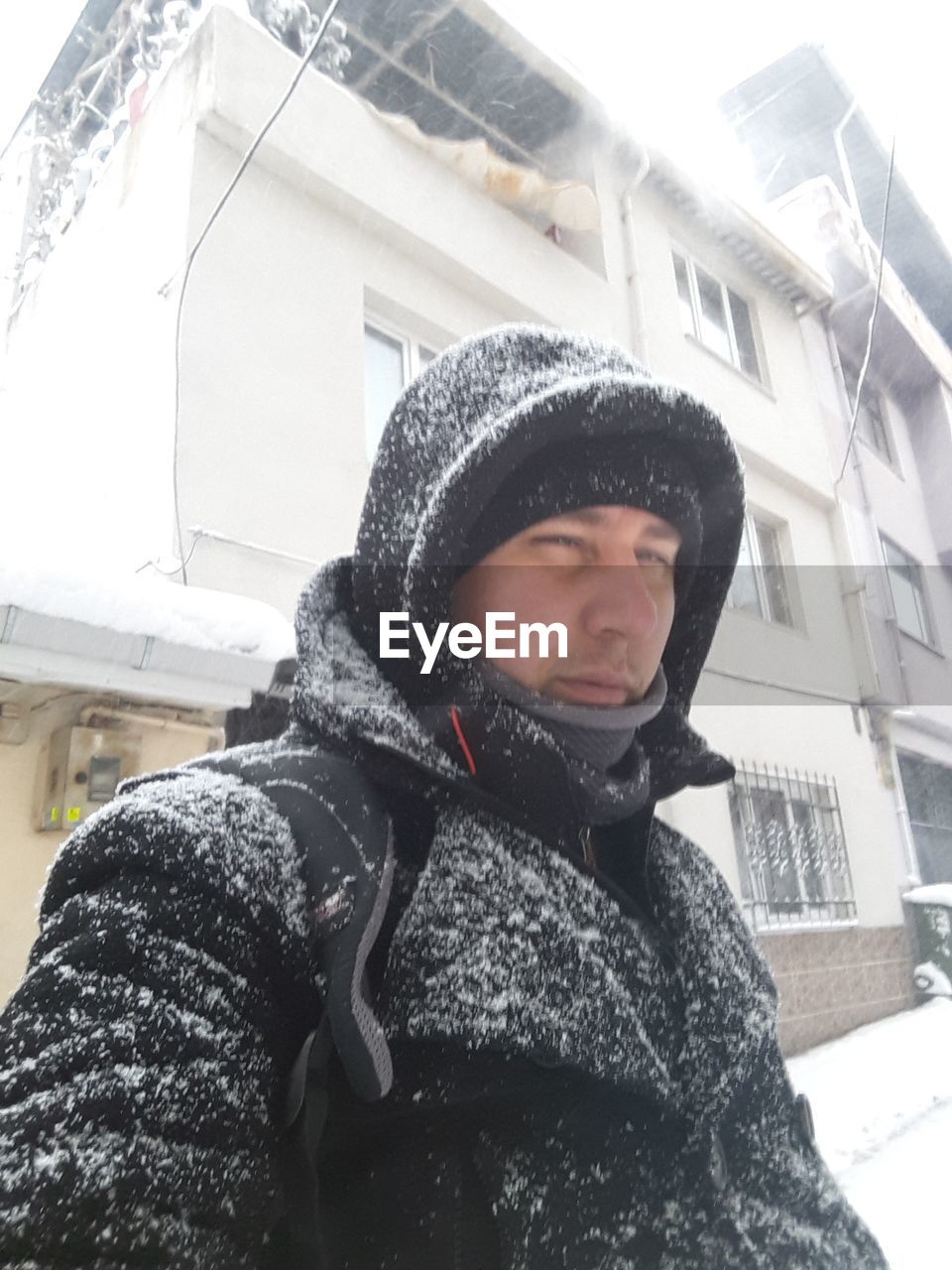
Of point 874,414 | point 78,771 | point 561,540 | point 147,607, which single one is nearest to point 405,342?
point 147,607

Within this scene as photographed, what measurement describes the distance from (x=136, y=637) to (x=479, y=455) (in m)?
0.76

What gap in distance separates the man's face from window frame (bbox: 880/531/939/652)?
2349mm

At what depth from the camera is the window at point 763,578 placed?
2416 mm

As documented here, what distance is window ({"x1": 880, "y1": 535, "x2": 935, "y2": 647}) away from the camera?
2.67 m

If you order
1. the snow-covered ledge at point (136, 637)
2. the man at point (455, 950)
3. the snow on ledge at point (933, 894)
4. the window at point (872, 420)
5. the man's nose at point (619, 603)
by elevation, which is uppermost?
the window at point (872, 420)

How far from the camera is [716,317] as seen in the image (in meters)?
2.97

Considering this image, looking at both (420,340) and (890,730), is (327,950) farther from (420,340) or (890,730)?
(890,730)

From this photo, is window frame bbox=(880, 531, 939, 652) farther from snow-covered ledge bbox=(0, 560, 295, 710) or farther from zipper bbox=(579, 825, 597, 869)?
zipper bbox=(579, 825, 597, 869)

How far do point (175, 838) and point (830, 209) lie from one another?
138 inches

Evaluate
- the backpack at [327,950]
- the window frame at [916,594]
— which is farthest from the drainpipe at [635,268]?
the backpack at [327,950]

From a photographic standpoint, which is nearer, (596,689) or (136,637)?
(596,689)

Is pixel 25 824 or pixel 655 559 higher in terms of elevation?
pixel 655 559

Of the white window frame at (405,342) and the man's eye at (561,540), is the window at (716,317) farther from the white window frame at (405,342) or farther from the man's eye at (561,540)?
the man's eye at (561,540)

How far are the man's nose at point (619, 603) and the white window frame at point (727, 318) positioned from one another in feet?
7.68
